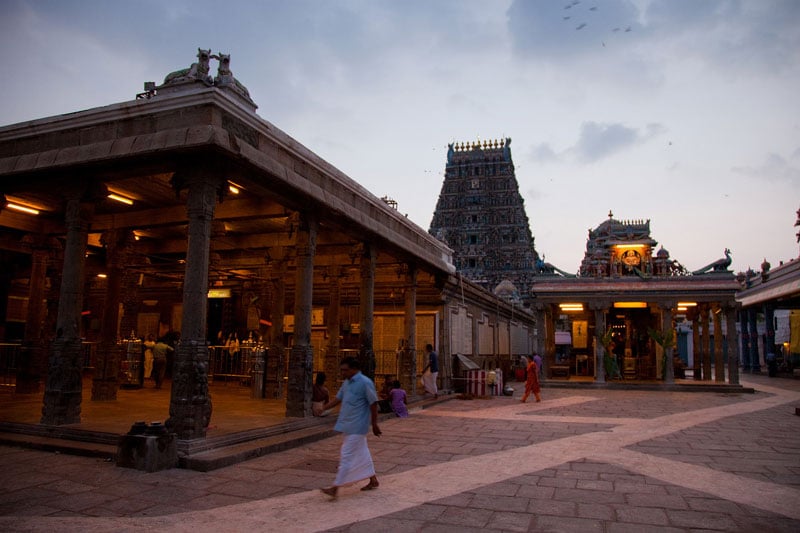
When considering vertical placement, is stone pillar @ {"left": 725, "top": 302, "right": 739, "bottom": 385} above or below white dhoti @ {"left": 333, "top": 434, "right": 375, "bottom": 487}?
above

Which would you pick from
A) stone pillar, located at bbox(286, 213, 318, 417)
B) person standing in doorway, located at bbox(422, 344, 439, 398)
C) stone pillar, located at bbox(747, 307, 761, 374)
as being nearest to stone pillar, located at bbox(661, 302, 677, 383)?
person standing in doorway, located at bbox(422, 344, 439, 398)

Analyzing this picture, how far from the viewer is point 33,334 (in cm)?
1277

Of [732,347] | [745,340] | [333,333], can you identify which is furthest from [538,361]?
[745,340]

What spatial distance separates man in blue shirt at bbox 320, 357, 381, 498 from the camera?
609 centimetres

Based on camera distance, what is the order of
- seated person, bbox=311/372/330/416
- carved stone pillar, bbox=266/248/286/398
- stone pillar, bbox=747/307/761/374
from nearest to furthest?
1. seated person, bbox=311/372/330/416
2. carved stone pillar, bbox=266/248/286/398
3. stone pillar, bbox=747/307/761/374

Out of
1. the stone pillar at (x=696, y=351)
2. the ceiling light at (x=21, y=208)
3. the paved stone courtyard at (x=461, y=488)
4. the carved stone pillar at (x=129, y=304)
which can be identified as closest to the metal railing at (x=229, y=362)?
the carved stone pillar at (x=129, y=304)

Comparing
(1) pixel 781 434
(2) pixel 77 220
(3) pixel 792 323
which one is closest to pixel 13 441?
(2) pixel 77 220

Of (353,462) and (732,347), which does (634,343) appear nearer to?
(732,347)

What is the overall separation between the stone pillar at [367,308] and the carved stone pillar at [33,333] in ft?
24.0

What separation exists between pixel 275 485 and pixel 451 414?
7.91 meters

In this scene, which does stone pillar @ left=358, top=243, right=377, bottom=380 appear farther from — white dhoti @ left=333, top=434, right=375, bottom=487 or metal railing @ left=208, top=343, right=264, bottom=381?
white dhoti @ left=333, top=434, right=375, bottom=487

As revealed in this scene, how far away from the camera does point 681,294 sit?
23594mm

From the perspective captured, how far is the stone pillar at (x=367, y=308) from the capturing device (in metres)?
13.3

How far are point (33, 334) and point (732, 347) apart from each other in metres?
24.2
